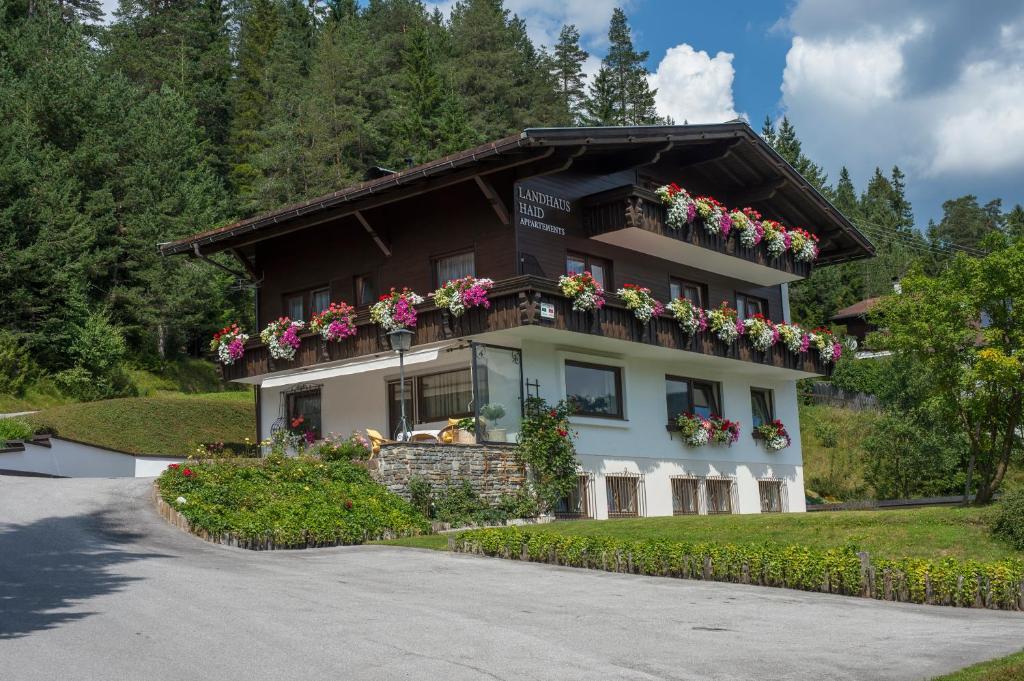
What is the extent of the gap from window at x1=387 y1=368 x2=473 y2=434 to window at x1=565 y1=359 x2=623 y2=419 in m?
2.41

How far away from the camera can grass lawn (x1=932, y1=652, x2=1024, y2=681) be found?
29.2 feet

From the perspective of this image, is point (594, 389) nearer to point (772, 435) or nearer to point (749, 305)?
point (772, 435)

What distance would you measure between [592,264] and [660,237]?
1.76m

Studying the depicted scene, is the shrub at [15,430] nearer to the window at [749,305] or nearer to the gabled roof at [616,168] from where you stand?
the gabled roof at [616,168]

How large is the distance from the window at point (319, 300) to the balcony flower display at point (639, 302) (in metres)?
7.82

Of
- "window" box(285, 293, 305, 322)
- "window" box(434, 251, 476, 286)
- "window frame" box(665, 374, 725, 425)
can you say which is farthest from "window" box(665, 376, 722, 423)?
"window" box(285, 293, 305, 322)

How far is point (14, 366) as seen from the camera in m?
43.2

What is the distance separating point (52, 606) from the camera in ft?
38.5

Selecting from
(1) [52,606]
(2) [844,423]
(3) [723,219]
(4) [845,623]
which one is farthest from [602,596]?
(2) [844,423]

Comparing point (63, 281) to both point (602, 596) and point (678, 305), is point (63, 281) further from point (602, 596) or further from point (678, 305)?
point (602, 596)

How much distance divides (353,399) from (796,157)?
2269 inches

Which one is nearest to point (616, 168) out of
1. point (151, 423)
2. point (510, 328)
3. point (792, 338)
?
point (510, 328)

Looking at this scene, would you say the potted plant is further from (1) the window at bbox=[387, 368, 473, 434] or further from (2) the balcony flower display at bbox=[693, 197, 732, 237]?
(2) the balcony flower display at bbox=[693, 197, 732, 237]

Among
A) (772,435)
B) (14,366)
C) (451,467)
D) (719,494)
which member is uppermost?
(14,366)
